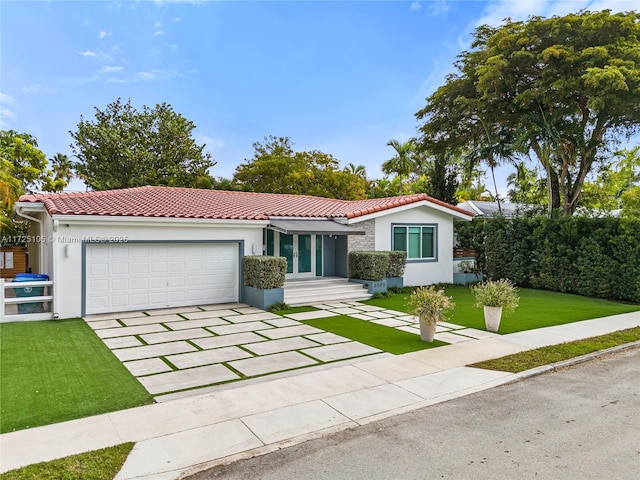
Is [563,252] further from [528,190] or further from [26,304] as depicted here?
[26,304]

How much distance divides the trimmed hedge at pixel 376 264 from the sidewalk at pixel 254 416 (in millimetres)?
8179

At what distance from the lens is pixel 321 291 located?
1620 centimetres

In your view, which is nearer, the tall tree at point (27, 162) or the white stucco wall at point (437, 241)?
the white stucco wall at point (437, 241)

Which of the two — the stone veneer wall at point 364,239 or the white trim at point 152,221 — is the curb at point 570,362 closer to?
the stone veneer wall at point 364,239

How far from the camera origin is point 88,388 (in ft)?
22.6

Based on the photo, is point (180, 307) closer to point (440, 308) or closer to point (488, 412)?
point (440, 308)

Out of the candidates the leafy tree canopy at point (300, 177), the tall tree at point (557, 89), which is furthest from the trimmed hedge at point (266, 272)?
the leafy tree canopy at point (300, 177)

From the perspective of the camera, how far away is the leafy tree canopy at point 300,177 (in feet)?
120

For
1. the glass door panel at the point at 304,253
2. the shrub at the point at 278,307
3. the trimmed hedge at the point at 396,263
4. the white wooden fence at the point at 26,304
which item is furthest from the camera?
the glass door panel at the point at 304,253

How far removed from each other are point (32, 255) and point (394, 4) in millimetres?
18668

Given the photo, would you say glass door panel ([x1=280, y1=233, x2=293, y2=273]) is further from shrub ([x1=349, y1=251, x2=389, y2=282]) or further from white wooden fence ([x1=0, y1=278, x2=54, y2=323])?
white wooden fence ([x1=0, y1=278, x2=54, y2=323])

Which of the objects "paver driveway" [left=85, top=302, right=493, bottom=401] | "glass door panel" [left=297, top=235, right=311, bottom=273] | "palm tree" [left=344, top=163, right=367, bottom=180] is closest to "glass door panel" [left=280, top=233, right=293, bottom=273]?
"glass door panel" [left=297, top=235, right=311, bottom=273]

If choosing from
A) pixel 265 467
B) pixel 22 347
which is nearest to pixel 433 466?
pixel 265 467

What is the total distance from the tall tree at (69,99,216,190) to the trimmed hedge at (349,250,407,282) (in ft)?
57.8
